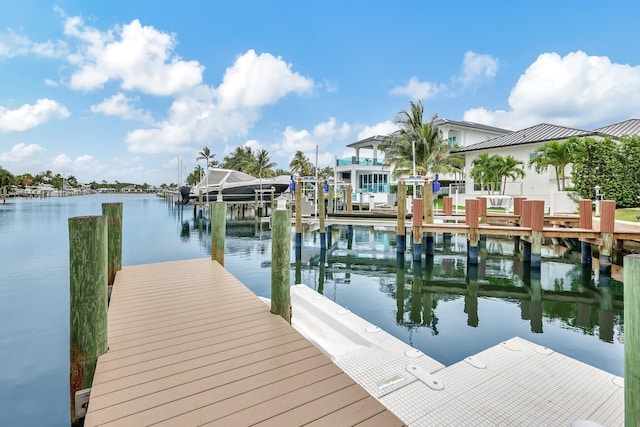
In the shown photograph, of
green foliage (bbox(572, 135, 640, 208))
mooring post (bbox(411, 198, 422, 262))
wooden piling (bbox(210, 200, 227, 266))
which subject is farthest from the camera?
green foliage (bbox(572, 135, 640, 208))

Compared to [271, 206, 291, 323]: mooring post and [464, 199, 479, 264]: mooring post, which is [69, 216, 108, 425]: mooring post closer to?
[271, 206, 291, 323]: mooring post

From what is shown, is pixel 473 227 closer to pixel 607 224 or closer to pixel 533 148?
pixel 607 224

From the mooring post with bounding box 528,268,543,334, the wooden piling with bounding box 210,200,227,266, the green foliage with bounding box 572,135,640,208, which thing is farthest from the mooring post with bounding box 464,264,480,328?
the green foliage with bounding box 572,135,640,208

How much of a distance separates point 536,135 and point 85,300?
3128 cm

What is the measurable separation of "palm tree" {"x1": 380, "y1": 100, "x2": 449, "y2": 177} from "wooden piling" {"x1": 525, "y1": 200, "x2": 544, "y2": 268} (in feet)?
43.1

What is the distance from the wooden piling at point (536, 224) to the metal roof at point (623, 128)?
18.4m

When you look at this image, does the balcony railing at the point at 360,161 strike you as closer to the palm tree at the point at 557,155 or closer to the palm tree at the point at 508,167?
the palm tree at the point at 508,167

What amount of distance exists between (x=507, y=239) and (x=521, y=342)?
1629 cm

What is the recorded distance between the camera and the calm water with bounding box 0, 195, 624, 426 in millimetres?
5852

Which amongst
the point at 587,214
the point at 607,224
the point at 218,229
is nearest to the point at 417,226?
the point at 587,214

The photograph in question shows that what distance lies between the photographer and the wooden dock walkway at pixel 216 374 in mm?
2307

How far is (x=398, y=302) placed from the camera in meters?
9.47

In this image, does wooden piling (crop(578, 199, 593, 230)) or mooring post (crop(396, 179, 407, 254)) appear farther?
mooring post (crop(396, 179, 407, 254))

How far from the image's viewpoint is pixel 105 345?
322cm
